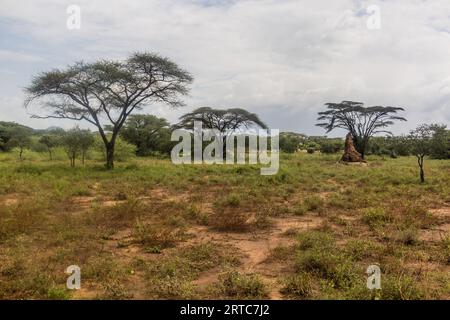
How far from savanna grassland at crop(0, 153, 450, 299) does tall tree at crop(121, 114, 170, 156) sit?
23245 mm

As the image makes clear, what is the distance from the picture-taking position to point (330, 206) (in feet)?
35.0

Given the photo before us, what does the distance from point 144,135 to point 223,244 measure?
30.4 metres

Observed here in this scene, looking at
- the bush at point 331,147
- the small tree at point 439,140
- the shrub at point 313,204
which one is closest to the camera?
the shrub at point 313,204

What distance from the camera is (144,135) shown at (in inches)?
1422

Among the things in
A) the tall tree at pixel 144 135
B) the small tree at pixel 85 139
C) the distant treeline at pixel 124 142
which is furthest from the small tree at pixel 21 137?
the small tree at pixel 85 139

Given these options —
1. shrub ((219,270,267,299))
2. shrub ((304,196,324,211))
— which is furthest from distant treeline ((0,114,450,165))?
shrub ((219,270,267,299))

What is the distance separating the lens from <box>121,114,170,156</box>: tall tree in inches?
1409

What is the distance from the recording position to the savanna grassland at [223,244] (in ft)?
15.6

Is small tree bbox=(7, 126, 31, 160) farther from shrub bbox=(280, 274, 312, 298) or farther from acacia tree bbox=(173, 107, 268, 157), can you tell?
shrub bbox=(280, 274, 312, 298)

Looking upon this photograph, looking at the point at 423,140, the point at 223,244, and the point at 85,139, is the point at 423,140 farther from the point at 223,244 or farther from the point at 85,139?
the point at 85,139

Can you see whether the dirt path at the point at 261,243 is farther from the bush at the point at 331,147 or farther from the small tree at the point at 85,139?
the bush at the point at 331,147

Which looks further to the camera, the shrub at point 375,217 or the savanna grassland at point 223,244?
the shrub at point 375,217

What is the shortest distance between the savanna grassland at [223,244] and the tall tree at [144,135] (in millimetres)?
23245

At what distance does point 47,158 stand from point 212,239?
2802cm
